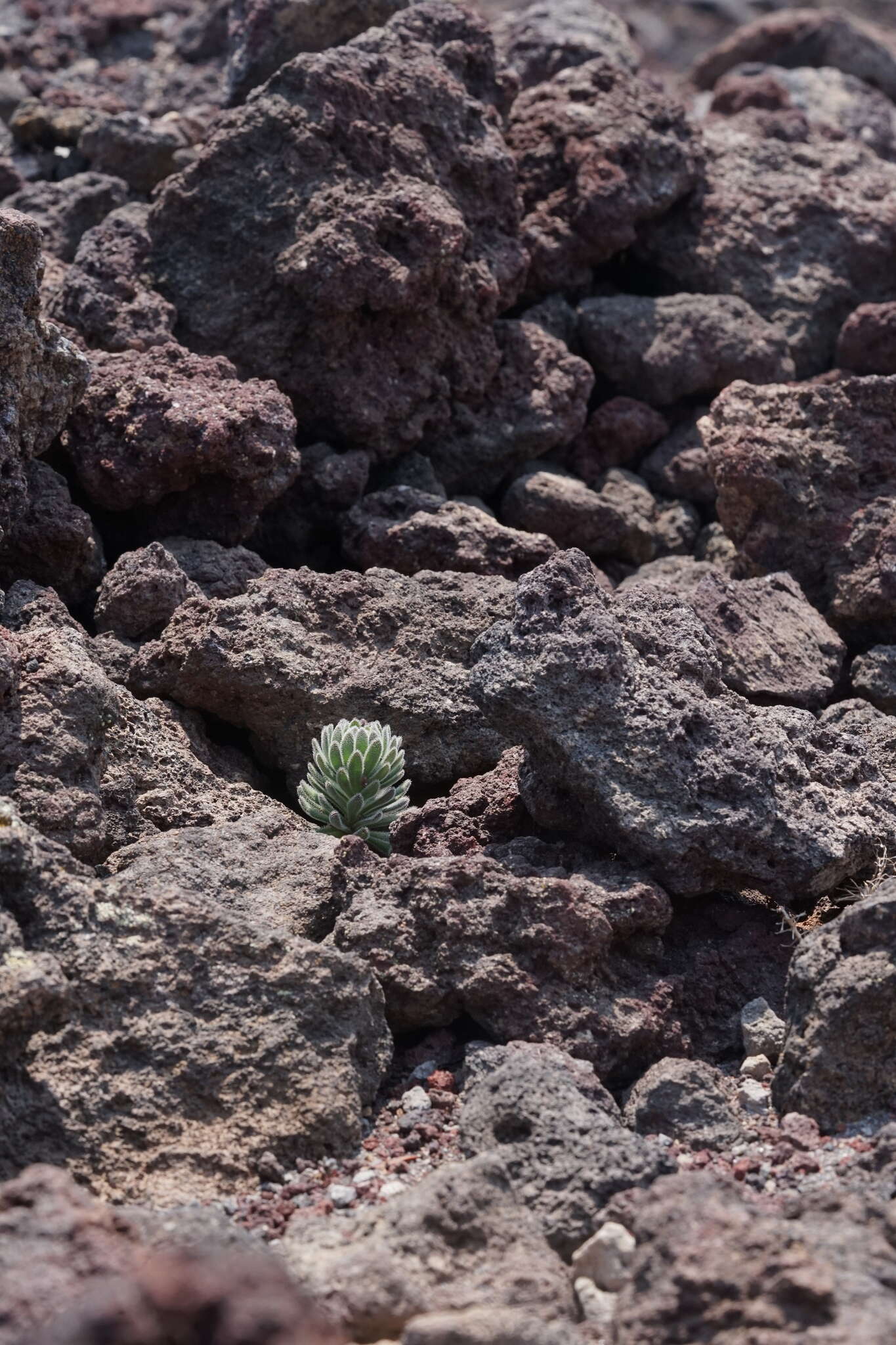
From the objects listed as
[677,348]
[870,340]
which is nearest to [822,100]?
[870,340]

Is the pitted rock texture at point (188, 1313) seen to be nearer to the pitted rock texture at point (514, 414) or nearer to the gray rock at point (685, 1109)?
the gray rock at point (685, 1109)

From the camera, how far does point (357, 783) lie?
16.5 feet

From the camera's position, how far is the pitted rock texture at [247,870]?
4422mm

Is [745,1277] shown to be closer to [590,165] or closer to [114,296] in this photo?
[114,296]

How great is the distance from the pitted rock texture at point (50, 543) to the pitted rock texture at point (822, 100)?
18.4 ft

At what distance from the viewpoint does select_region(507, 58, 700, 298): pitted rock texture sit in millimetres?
7383

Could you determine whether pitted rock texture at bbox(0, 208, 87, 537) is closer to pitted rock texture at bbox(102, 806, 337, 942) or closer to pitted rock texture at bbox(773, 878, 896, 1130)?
pitted rock texture at bbox(102, 806, 337, 942)

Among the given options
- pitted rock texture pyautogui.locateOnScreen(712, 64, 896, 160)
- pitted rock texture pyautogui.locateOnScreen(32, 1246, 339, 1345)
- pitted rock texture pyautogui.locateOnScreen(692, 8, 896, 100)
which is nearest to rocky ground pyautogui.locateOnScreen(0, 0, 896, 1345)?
pitted rock texture pyautogui.locateOnScreen(32, 1246, 339, 1345)

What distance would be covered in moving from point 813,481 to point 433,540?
5.20ft

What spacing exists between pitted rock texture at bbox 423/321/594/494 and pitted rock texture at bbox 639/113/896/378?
112 centimetres

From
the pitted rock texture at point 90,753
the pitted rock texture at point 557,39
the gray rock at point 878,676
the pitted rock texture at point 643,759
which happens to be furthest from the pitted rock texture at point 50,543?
the pitted rock texture at point 557,39

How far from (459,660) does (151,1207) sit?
231 cm

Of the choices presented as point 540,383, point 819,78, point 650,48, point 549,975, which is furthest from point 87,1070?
point 650,48

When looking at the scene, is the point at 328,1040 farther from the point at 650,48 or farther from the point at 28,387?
the point at 650,48
